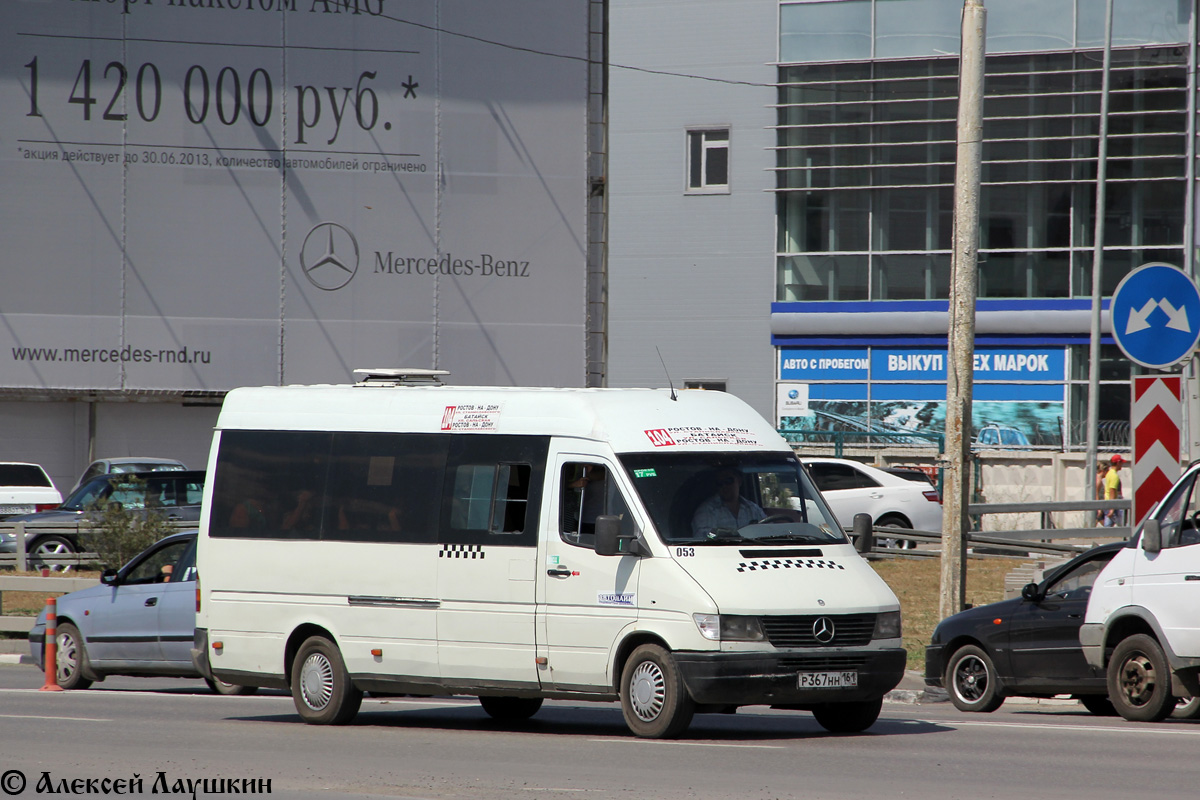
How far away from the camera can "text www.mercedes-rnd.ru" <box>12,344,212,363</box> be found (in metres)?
32.0

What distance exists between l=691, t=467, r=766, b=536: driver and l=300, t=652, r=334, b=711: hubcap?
3.08 meters

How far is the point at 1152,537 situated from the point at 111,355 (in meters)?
25.0

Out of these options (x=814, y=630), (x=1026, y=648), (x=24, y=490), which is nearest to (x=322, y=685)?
(x=814, y=630)

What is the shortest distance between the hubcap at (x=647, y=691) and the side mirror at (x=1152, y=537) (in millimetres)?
3638

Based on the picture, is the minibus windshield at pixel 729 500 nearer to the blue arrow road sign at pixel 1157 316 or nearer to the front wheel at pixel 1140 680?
the front wheel at pixel 1140 680

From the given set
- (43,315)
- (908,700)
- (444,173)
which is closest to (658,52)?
(444,173)

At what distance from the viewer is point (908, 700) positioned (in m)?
14.8

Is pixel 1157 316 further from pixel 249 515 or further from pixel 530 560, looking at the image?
pixel 249 515

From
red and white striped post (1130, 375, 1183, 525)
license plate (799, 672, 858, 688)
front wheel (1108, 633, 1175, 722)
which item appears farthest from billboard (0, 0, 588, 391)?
license plate (799, 672, 858, 688)

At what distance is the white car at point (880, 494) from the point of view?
28.3 meters

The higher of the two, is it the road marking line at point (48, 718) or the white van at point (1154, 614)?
the white van at point (1154, 614)

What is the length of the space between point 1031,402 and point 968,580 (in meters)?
13.5

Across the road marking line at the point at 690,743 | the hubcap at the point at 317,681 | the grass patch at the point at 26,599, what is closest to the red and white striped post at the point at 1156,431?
the road marking line at the point at 690,743

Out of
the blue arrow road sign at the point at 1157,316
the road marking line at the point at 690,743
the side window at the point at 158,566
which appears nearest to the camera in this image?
the road marking line at the point at 690,743
